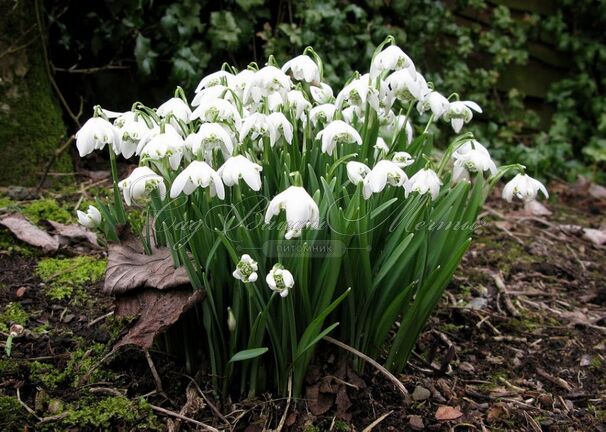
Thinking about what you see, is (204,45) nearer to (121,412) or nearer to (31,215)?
(31,215)

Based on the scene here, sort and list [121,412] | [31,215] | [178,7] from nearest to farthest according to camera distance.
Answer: [121,412] → [31,215] → [178,7]

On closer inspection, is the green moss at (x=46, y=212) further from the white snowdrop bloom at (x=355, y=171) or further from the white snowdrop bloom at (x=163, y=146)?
the white snowdrop bloom at (x=355, y=171)

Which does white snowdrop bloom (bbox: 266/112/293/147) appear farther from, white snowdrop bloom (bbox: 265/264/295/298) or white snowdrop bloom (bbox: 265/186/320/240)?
white snowdrop bloom (bbox: 265/264/295/298)

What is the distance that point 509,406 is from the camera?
184cm

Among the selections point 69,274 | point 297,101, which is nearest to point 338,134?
point 297,101

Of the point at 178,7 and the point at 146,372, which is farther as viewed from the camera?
the point at 178,7

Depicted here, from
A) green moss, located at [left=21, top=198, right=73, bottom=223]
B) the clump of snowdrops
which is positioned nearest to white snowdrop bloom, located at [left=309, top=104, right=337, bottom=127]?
the clump of snowdrops

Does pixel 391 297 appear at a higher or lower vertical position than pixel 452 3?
lower

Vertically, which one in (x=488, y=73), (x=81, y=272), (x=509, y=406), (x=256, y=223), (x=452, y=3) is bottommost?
(x=509, y=406)

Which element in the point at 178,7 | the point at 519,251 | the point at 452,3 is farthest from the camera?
the point at 452,3

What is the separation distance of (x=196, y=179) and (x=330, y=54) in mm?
2717

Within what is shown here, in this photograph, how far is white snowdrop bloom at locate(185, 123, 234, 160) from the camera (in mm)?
1521

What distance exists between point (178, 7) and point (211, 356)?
7.77ft

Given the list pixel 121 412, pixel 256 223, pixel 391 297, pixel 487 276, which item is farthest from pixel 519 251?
pixel 121 412
